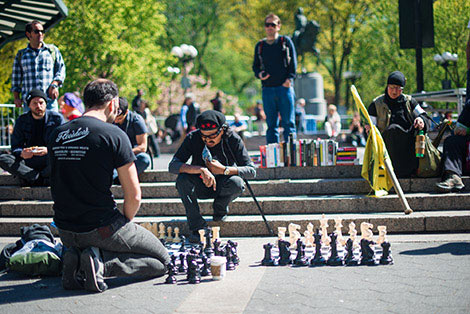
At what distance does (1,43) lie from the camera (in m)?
11.8

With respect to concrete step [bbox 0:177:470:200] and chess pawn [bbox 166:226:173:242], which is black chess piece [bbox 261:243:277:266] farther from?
concrete step [bbox 0:177:470:200]

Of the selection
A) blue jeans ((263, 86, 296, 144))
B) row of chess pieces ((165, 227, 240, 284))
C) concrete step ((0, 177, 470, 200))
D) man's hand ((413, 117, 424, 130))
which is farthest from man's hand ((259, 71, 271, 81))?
row of chess pieces ((165, 227, 240, 284))

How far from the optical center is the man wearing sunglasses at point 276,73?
9.70m

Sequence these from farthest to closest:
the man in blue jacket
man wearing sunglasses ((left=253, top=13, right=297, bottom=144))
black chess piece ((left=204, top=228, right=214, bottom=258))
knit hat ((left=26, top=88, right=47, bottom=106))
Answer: man wearing sunglasses ((left=253, top=13, right=297, bottom=144))
the man in blue jacket
knit hat ((left=26, top=88, right=47, bottom=106))
black chess piece ((left=204, top=228, right=214, bottom=258))

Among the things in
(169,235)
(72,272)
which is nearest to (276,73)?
(169,235)

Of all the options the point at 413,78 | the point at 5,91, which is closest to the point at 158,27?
the point at 5,91

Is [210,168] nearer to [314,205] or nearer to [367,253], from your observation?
[314,205]

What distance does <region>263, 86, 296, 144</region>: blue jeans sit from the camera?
978cm

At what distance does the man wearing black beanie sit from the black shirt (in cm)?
427

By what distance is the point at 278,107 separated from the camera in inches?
390

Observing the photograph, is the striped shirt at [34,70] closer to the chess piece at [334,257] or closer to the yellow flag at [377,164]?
the yellow flag at [377,164]

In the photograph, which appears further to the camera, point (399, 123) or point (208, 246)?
point (399, 123)

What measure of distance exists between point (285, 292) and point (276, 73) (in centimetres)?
559

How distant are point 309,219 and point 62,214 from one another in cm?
319
